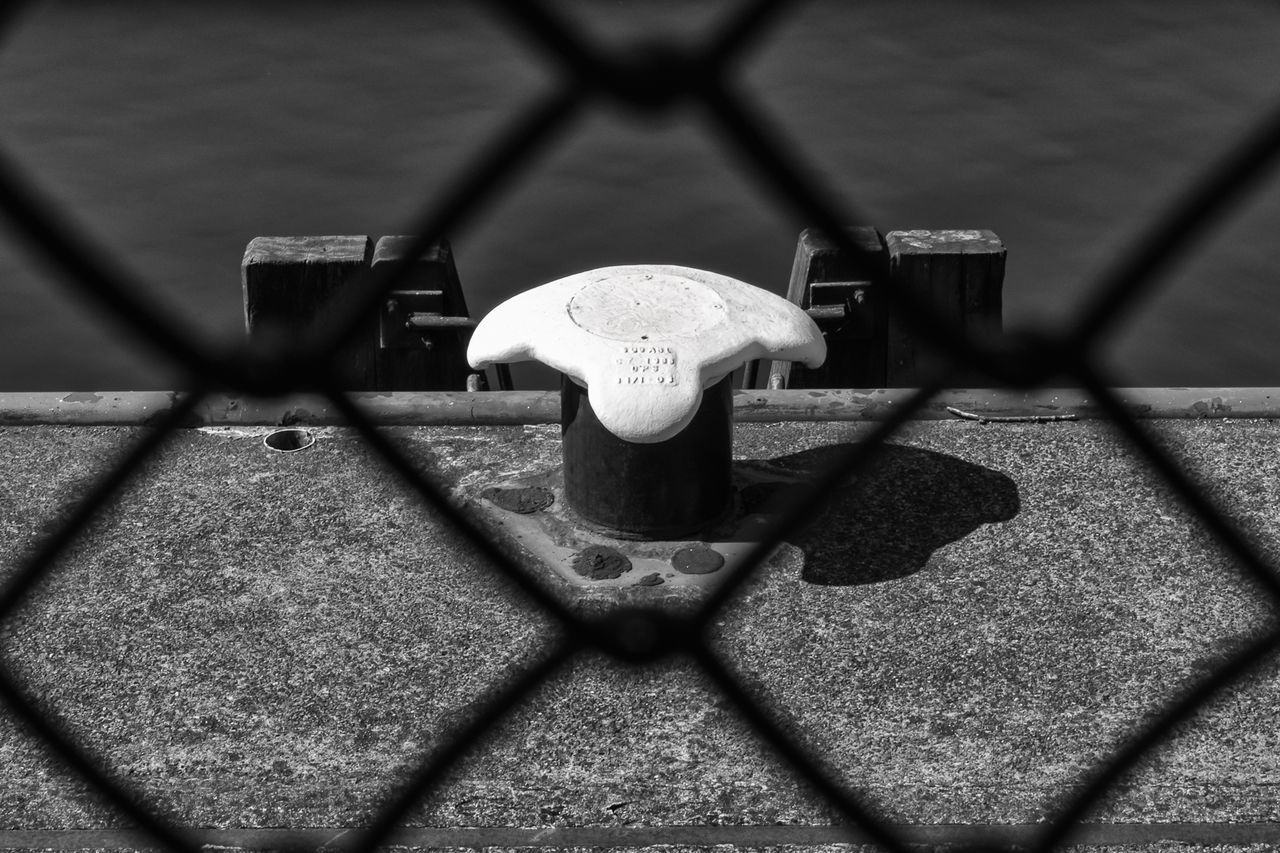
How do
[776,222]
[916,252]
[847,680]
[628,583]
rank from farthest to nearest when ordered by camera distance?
[776,222] < [916,252] < [628,583] < [847,680]

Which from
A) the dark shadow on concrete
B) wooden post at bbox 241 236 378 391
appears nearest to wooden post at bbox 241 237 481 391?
wooden post at bbox 241 236 378 391

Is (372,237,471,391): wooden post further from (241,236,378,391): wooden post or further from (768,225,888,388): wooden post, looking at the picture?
(768,225,888,388): wooden post

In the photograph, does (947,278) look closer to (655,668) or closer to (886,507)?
(886,507)

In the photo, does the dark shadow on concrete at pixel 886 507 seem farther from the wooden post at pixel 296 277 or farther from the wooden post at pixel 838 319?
the wooden post at pixel 296 277

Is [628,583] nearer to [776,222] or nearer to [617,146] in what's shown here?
[776,222]

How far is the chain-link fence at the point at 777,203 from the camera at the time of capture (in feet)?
3.03

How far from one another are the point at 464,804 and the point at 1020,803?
1.42 meters

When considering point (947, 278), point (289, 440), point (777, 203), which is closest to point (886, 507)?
point (947, 278)

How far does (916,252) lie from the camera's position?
662 centimetres

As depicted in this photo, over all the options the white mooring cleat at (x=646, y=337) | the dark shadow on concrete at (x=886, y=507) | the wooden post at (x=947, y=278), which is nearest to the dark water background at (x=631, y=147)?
the wooden post at (x=947, y=278)

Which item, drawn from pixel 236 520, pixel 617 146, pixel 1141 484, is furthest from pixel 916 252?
pixel 617 146

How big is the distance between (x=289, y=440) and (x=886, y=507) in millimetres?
2261

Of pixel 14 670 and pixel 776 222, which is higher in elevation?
pixel 14 670

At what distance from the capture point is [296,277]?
6539 mm
